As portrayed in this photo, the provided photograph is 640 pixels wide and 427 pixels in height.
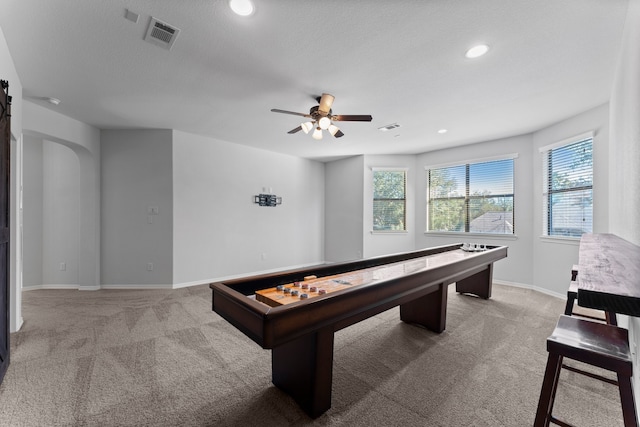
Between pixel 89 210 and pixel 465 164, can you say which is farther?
pixel 465 164

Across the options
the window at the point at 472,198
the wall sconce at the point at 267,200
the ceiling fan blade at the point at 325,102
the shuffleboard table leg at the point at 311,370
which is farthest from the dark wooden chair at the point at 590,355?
the wall sconce at the point at 267,200

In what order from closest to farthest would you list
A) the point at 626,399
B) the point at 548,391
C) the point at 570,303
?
the point at 626,399, the point at 548,391, the point at 570,303

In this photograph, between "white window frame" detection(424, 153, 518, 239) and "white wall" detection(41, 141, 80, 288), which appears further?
"white window frame" detection(424, 153, 518, 239)

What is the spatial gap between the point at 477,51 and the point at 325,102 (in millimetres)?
1466

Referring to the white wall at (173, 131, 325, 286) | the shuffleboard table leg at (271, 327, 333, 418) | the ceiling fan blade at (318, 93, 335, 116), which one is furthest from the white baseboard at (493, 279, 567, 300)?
the ceiling fan blade at (318, 93, 335, 116)

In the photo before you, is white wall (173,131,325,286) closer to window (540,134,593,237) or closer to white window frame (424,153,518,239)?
white window frame (424,153,518,239)

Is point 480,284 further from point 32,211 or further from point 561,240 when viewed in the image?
point 32,211

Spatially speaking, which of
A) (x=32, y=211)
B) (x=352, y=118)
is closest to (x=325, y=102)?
(x=352, y=118)

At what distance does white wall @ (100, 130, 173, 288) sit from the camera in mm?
4430

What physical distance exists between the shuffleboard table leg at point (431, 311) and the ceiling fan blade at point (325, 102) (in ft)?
7.32

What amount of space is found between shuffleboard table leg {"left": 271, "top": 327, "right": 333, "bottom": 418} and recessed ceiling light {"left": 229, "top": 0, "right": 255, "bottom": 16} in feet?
7.00

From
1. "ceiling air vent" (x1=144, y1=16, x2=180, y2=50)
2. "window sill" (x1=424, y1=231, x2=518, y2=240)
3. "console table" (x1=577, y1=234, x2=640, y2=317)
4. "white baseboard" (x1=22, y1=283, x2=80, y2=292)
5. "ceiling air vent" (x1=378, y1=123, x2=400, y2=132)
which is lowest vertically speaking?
"white baseboard" (x1=22, y1=283, x2=80, y2=292)

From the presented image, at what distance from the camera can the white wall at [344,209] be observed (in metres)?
6.24

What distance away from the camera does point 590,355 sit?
1193 mm
